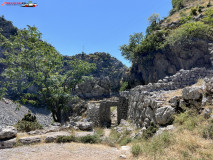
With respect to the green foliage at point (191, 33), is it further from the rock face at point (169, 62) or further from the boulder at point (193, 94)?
the boulder at point (193, 94)

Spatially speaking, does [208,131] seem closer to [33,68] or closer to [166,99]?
[166,99]

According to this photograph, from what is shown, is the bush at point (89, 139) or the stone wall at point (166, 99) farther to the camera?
the stone wall at point (166, 99)

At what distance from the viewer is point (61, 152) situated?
239 inches

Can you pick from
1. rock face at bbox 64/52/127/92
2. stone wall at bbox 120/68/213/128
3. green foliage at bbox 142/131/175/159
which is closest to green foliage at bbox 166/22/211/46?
stone wall at bbox 120/68/213/128

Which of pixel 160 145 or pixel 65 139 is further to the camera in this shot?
pixel 65 139

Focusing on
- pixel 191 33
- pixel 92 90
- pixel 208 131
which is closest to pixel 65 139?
pixel 208 131

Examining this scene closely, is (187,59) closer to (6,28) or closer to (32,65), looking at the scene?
(32,65)

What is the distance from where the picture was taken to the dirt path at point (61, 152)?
555 centimetres

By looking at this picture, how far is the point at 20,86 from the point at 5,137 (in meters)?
5.23

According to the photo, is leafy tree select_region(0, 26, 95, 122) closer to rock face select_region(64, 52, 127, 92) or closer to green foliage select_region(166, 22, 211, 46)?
green foliage select_region(166, 22, 211, 46)

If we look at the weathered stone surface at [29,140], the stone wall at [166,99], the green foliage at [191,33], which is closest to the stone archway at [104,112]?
the stone wall at [166,99]

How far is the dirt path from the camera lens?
555 cm

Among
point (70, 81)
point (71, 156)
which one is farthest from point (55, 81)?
point (71, 156)

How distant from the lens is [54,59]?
12328 mm
